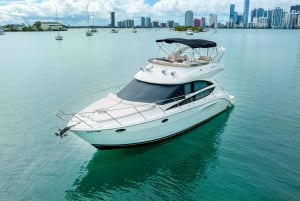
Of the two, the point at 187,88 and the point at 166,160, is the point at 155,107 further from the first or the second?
the point at 187,88

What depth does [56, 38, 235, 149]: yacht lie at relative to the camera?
12.5 m

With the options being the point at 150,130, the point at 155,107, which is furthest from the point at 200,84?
the point at 150,130

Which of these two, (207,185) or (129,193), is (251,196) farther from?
(129,193)

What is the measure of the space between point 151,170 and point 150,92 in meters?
4.05

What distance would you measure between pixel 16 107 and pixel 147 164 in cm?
1259

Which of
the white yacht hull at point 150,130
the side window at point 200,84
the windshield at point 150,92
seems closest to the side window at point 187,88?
the windshield at point 150,92

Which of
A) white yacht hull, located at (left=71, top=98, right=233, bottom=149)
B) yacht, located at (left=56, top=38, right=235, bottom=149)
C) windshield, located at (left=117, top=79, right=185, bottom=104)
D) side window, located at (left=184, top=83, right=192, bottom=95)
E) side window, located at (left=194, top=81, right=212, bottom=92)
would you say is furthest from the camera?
side window, located at (left=194, top=81, right=212, bottom=92)

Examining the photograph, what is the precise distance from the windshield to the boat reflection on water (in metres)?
2.19

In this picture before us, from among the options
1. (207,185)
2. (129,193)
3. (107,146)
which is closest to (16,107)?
(107,146)

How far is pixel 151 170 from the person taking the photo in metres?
12.5

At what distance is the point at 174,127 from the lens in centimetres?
1456

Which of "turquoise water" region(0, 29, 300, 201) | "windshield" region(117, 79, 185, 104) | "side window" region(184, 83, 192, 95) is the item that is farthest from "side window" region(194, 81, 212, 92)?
"turquoise water" region(0, 29, 300, 201)

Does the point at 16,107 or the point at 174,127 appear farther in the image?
the point at 16,107

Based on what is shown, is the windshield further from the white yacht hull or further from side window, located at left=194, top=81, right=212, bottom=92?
side window, located at left=194, top=81, right=212, bottom=92
